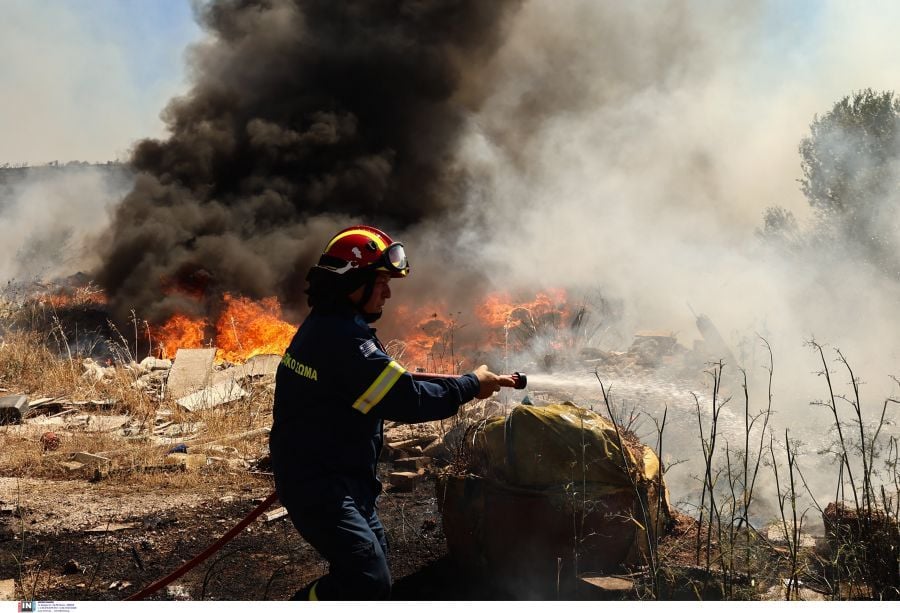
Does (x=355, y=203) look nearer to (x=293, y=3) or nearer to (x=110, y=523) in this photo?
(x=293, y=3)

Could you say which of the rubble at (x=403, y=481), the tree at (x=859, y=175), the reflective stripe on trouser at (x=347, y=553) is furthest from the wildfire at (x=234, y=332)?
the tree at (x=859, y=175)

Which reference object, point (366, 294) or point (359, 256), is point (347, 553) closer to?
point (366, 294)

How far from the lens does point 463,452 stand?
4.11 m

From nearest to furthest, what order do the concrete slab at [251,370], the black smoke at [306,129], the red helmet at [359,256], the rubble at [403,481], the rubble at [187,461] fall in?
the red helmet at [359,256], the rubble at [403,481], the rubble at [187,461], the concrete slab at [251,370], the black smoke at [306,129]

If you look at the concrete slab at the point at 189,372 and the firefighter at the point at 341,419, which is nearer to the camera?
the firefighter at the point at 341,419

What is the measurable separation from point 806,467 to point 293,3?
16.3 meters

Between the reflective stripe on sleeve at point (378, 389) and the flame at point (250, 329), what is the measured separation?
8906mm

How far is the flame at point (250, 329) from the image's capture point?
11.6 m

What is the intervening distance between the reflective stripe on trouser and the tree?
49.0 ft

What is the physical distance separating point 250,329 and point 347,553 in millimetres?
10218

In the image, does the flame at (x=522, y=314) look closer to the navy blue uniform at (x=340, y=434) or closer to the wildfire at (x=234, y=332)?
the wildfire at (x=234, y=332)

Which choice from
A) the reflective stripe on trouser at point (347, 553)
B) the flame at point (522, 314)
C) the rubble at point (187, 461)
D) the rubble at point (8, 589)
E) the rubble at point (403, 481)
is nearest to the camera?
the reflective stripe on trouser at point (347, 553)
